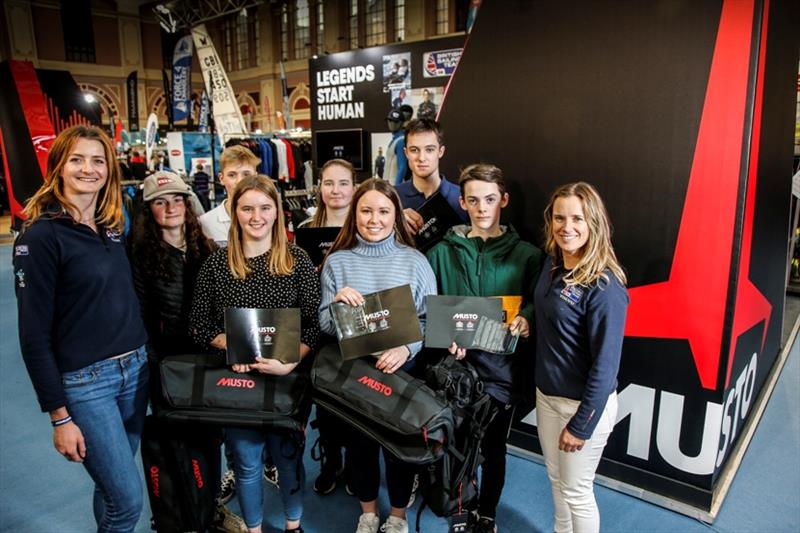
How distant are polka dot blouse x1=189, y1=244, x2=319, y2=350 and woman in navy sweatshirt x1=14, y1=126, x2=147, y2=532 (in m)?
0.22

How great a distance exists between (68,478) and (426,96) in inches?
274

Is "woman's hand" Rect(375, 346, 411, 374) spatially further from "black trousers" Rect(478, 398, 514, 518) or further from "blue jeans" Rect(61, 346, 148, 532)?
"blue jeans" Rect(61, 346, 148, 532)

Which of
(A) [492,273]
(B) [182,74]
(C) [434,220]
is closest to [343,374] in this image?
(A) [492,273]

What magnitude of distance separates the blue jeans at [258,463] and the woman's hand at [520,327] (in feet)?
2.97

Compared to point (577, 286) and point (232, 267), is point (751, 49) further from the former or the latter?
point (232, 267)

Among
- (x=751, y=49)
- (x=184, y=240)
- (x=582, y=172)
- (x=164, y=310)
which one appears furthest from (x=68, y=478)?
(x=751, y=49)

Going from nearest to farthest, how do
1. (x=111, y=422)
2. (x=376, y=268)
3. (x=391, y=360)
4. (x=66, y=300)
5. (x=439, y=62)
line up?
(x=66, y=300) → (x=111, y=422) → (x=391, y=360) → (x=376, y=268) → (x=439, y=62)

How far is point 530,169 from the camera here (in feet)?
8.74

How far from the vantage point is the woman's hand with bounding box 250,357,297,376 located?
5.94 feet

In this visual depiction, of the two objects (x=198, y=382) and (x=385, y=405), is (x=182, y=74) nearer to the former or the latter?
(x=198, y=382)

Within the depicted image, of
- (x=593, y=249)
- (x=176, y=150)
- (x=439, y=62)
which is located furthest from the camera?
(x=176, y=150)

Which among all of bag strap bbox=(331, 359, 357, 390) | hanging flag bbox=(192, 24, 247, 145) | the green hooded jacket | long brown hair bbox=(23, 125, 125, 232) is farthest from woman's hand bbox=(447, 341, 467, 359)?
hanging flag bbox=(192, 24, 247, 145)

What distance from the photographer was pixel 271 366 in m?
1.82

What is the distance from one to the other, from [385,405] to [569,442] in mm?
663
